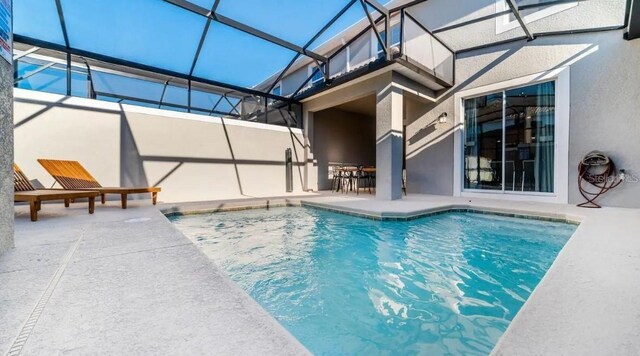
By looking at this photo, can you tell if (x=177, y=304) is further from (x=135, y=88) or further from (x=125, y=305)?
(x=135, y=88)

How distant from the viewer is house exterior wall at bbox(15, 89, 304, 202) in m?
5.30

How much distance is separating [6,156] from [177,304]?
77.1 inches

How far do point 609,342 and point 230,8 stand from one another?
714cm

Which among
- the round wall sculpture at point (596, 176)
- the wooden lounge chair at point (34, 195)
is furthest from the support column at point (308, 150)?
the round wall sculpture at point (596, 176)

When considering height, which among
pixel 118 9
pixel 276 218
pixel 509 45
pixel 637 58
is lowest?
pixel 276 218

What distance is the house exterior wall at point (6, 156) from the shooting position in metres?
2.02

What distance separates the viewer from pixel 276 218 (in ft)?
17.2

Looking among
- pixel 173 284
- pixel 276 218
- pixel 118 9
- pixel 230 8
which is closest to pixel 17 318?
pixel 173 284

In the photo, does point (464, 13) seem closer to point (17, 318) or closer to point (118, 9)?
point (118, 9)

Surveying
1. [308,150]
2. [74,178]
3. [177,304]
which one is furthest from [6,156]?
[308,150]

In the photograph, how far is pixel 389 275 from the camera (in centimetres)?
256

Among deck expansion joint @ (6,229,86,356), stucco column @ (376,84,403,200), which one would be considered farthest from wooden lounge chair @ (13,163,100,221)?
stucco column @ (376,84,403,200)

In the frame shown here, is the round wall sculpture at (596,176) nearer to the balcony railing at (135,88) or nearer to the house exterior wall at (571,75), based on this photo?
the house exterior wall at (571,75)

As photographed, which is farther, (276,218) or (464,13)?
(464,13)
